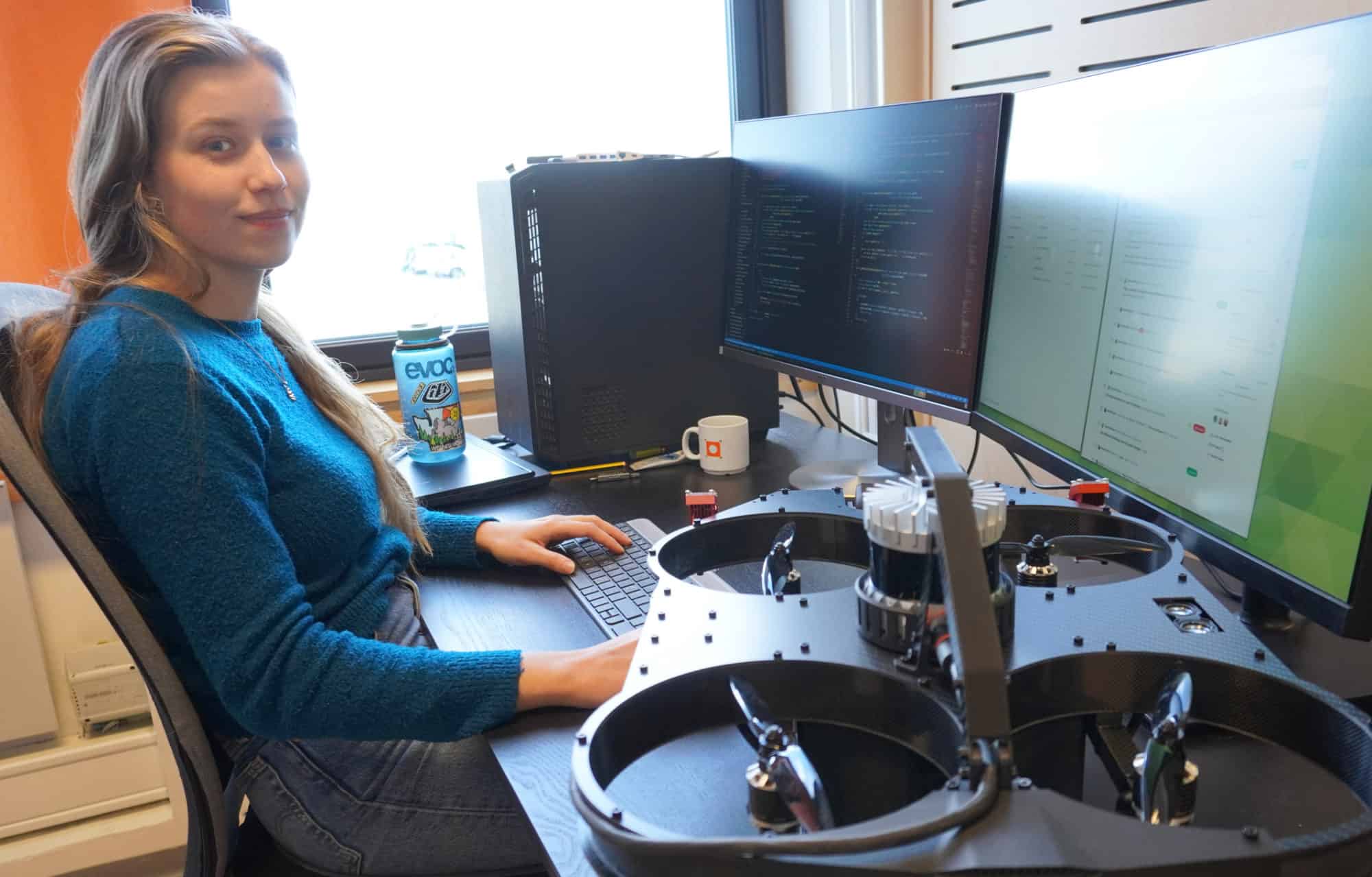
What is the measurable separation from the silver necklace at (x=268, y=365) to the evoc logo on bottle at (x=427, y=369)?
41 cm

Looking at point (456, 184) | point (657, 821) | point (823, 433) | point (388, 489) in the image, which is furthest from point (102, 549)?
point (456, 184)

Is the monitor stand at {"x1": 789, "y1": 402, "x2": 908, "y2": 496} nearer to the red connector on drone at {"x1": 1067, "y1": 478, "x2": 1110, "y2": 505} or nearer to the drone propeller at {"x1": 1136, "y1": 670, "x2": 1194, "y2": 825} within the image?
the red connector on drone at {"x1": 1067, "y1": 478, "x2": 1110, "y2": 505}

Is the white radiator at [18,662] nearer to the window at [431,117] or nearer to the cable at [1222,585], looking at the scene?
the window at [431,117]

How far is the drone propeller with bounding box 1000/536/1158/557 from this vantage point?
0.76m

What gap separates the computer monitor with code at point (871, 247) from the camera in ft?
3.58

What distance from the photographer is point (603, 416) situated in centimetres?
151

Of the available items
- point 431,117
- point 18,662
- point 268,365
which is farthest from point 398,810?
point 431,117

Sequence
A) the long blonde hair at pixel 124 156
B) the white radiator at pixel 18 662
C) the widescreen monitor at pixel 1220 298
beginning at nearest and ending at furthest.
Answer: the widescreen monitor at pixel 1220 298 < the long blonde hair at pixel 124 156 < the white radiator at pixel 18 662

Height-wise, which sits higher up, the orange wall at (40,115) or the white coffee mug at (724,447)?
the orange wall at (40,115)

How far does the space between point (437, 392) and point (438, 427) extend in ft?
0.17

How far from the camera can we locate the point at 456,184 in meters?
2.09

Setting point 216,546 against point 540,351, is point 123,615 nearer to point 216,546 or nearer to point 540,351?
point 216,546

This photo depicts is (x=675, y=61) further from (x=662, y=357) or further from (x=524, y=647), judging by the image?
(x=524, y=647)

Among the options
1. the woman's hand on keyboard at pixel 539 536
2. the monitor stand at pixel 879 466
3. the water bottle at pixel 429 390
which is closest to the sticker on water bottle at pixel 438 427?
the water bottle at pixel 429 390
